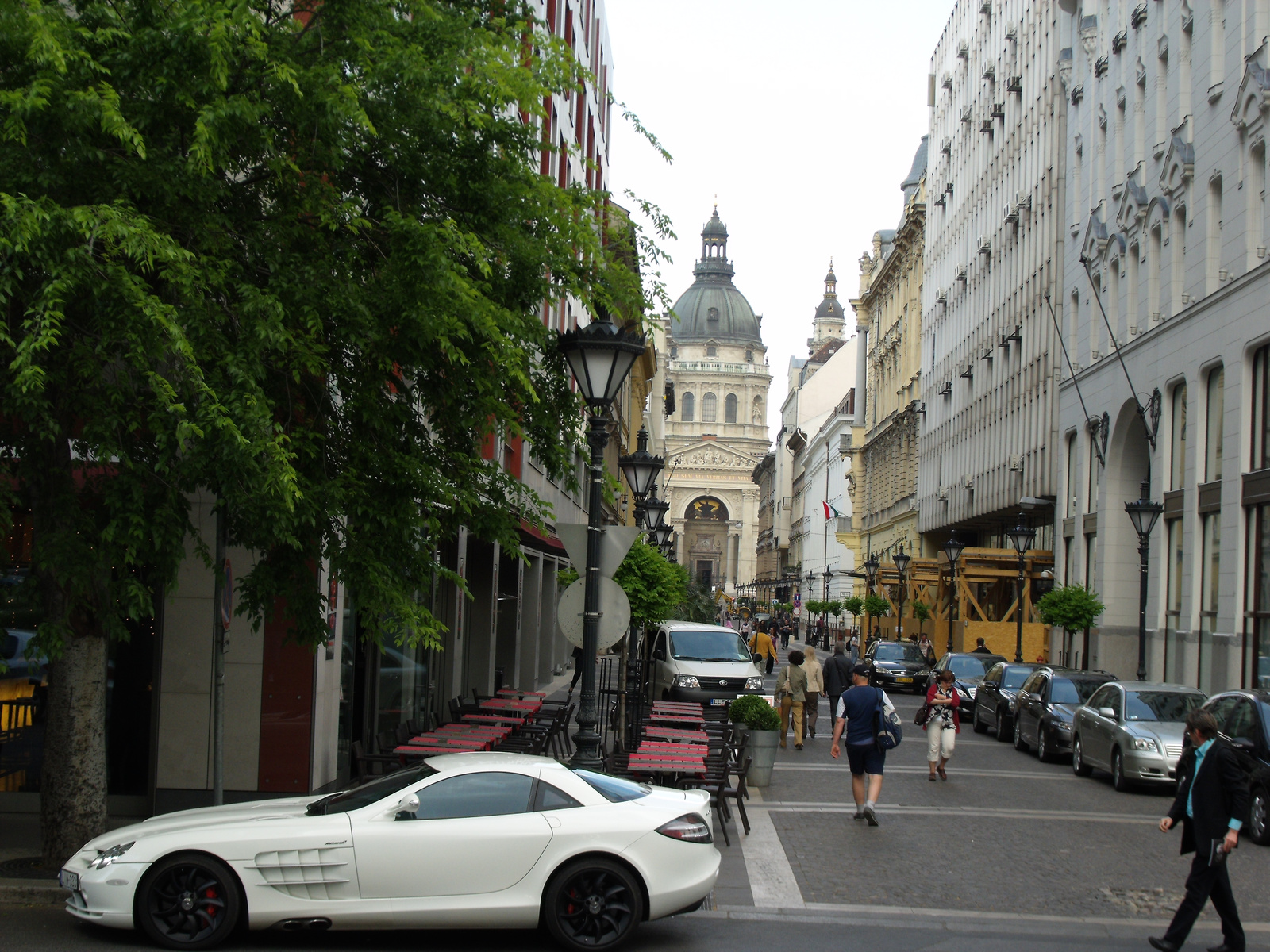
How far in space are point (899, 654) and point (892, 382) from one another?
136ft

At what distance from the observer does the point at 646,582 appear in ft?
66.7

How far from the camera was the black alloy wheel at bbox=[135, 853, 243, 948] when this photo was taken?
8.45m

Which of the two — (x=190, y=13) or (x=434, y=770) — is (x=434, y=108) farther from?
(x=434, y=770)

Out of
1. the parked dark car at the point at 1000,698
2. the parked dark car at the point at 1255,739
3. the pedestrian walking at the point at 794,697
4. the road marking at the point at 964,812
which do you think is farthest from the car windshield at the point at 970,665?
the parked dark car at the point at 1255,739

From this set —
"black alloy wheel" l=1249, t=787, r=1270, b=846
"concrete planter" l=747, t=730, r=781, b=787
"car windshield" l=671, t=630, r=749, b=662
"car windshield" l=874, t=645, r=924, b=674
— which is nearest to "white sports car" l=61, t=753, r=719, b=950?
"black alloy wheel" l=1249, t=787, r=1270, b=846

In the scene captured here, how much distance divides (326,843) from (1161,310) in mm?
28546

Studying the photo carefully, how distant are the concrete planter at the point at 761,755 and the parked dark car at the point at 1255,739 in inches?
195

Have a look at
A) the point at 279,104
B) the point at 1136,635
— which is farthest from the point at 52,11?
the point at 1136,635

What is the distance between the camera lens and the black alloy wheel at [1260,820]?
1361cm

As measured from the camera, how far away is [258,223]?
10289mm

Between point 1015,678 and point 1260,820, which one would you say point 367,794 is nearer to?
point 1260,820

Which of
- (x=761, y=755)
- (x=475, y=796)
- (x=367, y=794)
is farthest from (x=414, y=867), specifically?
(x=761, y=755)

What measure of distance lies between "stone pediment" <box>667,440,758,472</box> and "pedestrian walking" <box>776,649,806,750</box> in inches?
6133

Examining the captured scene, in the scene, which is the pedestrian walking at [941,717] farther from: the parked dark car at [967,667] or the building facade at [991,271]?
the building facade at [991,271]
